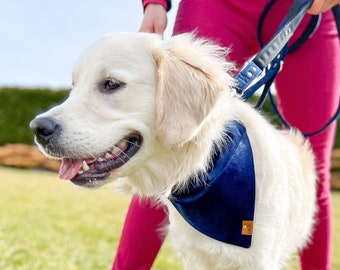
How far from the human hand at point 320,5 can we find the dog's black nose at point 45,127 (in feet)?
4.52

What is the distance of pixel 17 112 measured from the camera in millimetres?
17141

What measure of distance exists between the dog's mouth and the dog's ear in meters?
0.13

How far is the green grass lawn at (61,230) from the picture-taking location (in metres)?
4.18

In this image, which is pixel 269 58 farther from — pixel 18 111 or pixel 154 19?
pixel 18 111

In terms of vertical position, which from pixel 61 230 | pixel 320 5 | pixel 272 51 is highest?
pixel 320 5

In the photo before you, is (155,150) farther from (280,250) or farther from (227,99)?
(280,250)

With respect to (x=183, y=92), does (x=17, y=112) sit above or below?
below

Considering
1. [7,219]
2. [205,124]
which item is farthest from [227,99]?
[7,219]

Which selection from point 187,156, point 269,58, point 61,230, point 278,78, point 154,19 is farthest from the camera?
point 61,230

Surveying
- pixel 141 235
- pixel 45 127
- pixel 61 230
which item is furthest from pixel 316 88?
pixel 61 230

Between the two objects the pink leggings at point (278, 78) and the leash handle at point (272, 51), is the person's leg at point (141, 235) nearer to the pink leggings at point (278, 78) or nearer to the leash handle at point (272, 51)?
the pink leggings at point (278, 78)

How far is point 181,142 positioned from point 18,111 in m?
15.9

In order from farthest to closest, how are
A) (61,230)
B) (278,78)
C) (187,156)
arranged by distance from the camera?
(61,230)
(278,78)
(187,156)

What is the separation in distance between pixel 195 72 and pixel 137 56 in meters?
0.24
